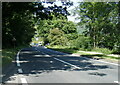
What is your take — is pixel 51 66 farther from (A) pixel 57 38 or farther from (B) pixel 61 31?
(B) pixel 61 31

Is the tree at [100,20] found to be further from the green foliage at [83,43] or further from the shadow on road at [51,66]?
the shadow on road at [51,66]

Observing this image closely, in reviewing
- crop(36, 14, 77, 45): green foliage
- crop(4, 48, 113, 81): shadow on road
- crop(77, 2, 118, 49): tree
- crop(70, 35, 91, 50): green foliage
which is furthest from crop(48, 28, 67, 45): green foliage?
crop(4, 48, 113, 81): shadow on road

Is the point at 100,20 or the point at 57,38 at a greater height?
the point at 100,20

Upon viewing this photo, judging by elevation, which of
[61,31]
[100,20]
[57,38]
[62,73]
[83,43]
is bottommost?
[62,73]

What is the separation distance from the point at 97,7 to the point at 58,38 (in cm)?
3199

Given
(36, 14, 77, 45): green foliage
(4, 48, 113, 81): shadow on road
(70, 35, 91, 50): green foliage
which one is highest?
(36, 14, 77, 45): green foliage

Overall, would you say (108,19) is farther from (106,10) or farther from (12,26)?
(12,26)

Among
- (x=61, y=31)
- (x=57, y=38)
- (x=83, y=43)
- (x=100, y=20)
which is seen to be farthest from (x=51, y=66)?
(x=61, y=31)

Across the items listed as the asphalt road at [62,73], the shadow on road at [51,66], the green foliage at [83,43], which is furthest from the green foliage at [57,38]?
the asphalt road at [62,73]

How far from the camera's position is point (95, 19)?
147 feet

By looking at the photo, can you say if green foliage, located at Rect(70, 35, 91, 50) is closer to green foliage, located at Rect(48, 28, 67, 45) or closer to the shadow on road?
Result: green foliage, located at Rect(48, 28, 67, 45)

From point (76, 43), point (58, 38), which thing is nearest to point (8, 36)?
point (76, 43)

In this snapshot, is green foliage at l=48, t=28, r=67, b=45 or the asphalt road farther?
green foliage at l=48, t=28, r=67, b=45

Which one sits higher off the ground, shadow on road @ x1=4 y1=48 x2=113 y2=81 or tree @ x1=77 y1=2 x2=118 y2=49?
tree @ x1=77 y1=2 x2=118 y2=49
